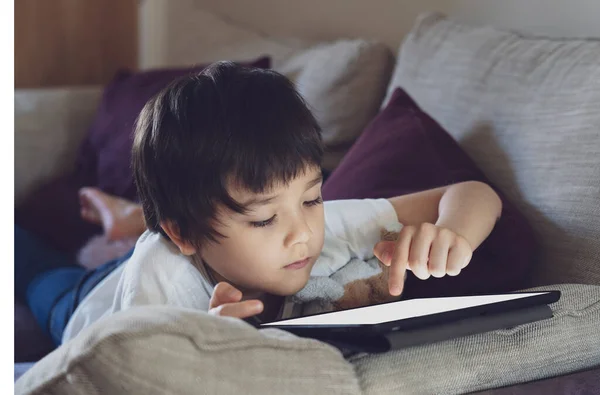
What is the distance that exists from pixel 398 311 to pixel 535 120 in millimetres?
466

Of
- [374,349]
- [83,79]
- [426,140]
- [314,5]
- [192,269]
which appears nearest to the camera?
[374,349]

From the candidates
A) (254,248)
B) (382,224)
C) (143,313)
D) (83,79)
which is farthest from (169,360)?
(83,79)

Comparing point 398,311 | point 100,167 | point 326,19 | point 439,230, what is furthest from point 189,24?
point 398,311

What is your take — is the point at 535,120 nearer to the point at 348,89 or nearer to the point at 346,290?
the point at 346,290

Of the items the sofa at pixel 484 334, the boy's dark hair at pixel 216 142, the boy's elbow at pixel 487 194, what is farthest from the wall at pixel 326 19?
the boy's dark hair at pixel 216 142

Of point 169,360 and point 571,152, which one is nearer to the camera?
point 169,360

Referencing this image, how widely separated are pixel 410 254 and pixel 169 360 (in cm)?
35

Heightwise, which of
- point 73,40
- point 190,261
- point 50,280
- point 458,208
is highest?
point 458,208

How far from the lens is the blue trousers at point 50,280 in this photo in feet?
4.42

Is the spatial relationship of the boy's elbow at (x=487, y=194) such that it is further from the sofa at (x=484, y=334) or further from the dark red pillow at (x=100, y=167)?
the dark red pillow at (x=100, y=167)

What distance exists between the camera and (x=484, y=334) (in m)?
0.75

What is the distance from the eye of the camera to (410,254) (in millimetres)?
853

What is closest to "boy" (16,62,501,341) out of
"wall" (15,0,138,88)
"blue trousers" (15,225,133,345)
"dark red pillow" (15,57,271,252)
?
"blue trousers" (15,225,133,345)

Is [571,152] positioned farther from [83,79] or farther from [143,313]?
[83,79]
